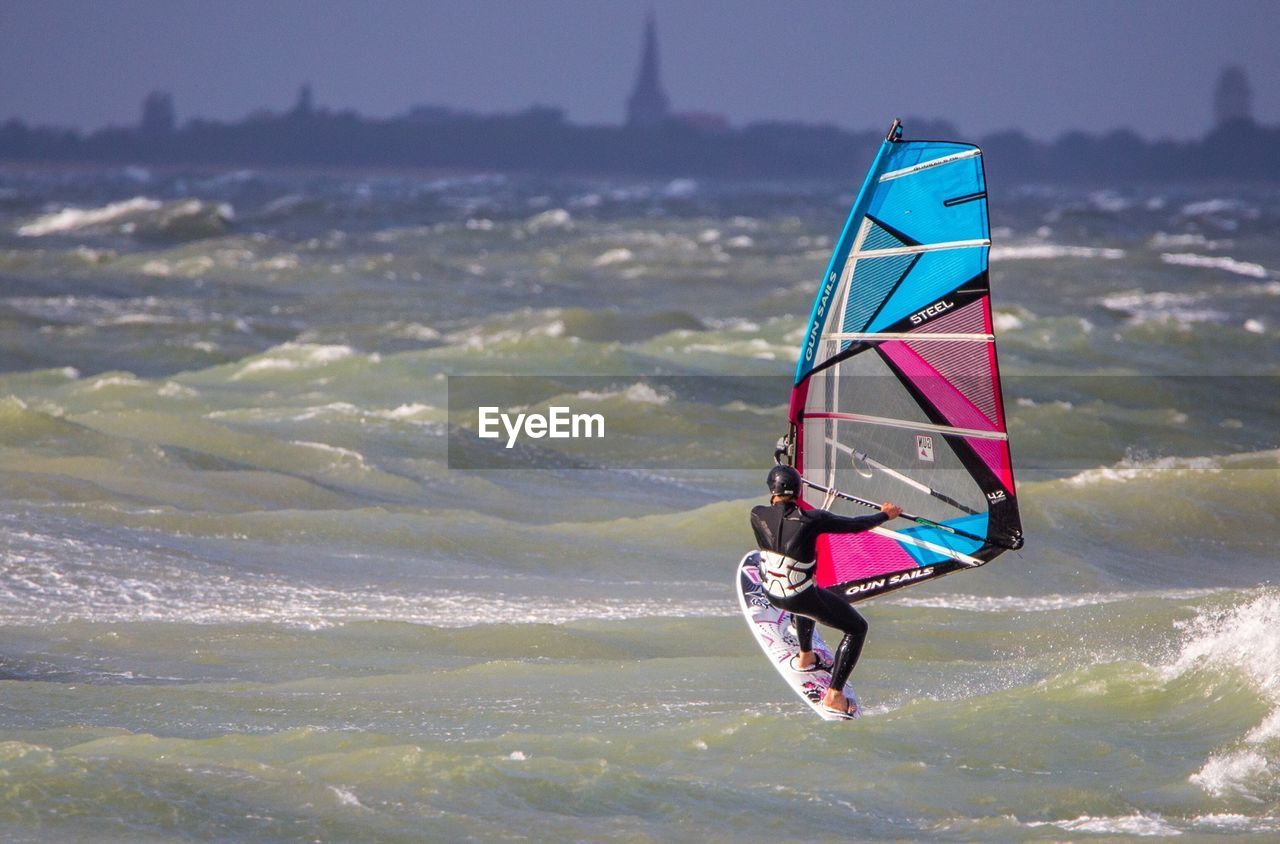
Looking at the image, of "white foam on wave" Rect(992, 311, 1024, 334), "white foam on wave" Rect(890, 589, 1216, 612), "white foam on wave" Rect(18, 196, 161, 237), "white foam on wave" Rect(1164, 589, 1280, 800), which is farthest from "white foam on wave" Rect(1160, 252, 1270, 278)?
"white foam on wave" Rect(1164, 589, 1280, 800)

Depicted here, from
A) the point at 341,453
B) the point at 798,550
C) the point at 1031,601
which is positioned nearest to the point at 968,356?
the point at 798,550

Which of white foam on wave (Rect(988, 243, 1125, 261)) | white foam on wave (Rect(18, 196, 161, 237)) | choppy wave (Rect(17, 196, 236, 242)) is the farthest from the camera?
choppy wave (Rect(17, 196, 236, 242))

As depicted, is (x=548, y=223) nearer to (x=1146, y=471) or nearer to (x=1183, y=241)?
(x=1183, y=241)

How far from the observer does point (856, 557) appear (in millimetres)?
6941

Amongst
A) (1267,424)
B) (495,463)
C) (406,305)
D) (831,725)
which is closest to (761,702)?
(831,725)

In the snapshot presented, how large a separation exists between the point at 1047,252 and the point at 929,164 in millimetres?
41588

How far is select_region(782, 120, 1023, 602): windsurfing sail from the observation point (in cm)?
640

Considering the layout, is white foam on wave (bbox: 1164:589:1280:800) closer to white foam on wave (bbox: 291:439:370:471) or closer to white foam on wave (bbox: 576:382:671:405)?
white foam on wave (bbox: 291:439:370:471)

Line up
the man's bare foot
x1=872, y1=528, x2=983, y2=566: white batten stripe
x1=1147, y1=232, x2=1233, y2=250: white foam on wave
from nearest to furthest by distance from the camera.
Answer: x1=872, y1=528, x2=983, y2=566: white batten stripe < the man's bare foot < x1=1147, y1=232, x2=1233, y2=250: white foam on wave

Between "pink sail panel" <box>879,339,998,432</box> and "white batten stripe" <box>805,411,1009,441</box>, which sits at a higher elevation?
"pink sail panel" <box>879,339,998,432</box>

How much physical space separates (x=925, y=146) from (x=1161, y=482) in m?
8.45

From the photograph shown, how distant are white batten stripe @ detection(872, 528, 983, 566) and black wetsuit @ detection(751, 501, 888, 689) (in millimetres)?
467

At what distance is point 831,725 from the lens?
696 centimetres

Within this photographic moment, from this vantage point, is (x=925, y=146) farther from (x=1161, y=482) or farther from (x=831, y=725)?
(x=1161, y=482)
